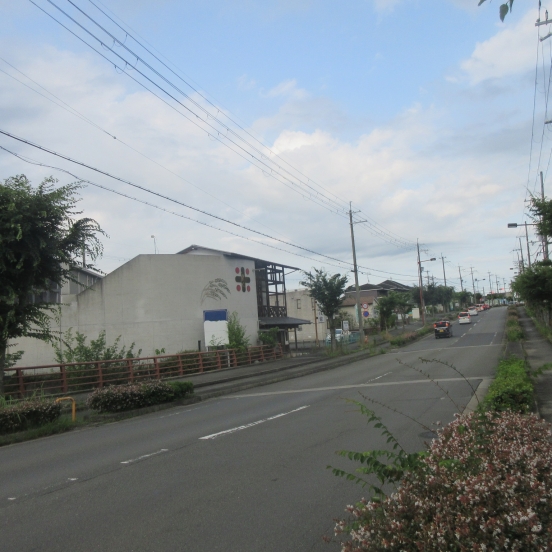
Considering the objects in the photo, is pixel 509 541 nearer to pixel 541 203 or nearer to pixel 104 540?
pixel 104 540

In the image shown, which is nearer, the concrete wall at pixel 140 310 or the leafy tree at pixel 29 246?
the leafy tree at pixel 29 246

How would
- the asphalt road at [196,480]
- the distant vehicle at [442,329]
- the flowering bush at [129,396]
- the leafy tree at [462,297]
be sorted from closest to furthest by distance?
the asphalt road at [196,480]
the flowering bush at [129,396]
the distant vehicle at [442,329]
the leafy tree at [462,297]

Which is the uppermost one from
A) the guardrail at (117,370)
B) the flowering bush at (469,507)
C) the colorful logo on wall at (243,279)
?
the colorful logo on wall at (243,279)

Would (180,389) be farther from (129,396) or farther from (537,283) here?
(537,283)

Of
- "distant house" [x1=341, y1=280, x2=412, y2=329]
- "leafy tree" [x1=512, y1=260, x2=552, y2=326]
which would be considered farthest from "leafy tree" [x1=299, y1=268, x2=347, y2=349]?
"distant house" [x1=341, y1=280, x2=412, y2=329]

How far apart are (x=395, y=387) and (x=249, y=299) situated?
2313 centimetres

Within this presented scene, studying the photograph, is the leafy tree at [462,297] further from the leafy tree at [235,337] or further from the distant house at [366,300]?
the leafy tree at [235,337]

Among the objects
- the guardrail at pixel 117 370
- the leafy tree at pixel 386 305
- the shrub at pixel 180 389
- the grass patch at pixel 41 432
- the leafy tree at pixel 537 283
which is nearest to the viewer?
the grass patch at pixel 41 432

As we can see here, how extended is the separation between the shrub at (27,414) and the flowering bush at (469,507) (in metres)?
11.3

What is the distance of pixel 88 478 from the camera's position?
750 cm

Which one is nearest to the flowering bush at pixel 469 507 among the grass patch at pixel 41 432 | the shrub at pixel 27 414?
the grass patch at pixel 41 432

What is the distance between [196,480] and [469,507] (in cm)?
474

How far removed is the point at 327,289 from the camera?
40562mm

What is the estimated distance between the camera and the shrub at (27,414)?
12562 mm
